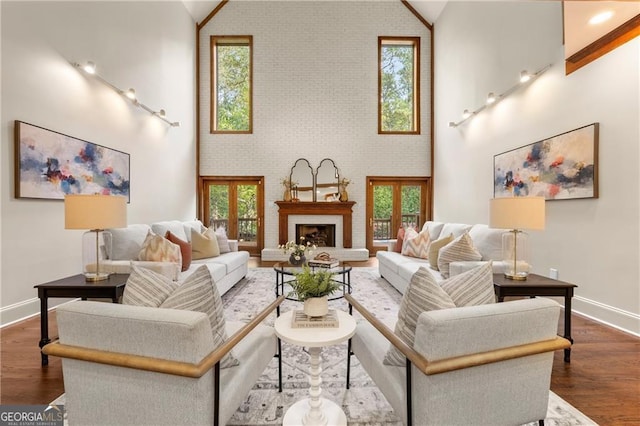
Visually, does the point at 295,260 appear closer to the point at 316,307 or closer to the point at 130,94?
the point at 316,307

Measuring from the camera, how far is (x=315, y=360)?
1617 millimetres

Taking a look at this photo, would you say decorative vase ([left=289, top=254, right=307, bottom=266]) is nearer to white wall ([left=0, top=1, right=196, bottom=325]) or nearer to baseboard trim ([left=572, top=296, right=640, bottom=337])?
white wall ([left=0, top=1, right=196, bottom=325])

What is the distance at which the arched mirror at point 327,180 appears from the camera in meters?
7.69

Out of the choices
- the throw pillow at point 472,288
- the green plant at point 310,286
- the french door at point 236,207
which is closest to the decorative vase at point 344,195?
the french door at point 236,207

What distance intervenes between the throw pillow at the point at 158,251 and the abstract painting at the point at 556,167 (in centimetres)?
445

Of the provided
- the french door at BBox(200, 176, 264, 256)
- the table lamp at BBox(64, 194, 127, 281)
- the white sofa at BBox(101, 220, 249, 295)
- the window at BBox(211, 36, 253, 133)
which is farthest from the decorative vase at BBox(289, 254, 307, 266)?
the window at BBox(211, 36, 253, 133)

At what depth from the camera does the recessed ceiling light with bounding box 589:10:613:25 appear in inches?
102

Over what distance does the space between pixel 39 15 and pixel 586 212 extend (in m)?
6.26

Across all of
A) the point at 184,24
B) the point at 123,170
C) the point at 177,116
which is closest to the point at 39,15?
the point at 123,170

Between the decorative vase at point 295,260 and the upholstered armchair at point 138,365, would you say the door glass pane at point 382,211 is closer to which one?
the decorative vase at point 295,260

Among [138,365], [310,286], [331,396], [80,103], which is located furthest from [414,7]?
[138,365]

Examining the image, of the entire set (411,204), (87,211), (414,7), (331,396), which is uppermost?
(414,7)

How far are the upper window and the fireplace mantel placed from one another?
2175 millimetres

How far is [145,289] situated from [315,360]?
879mm
